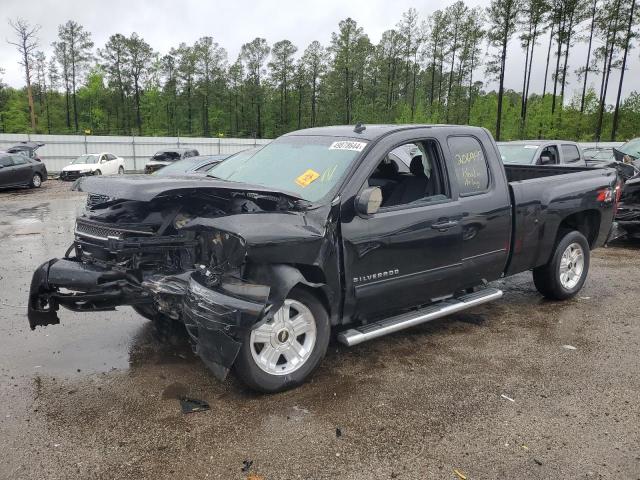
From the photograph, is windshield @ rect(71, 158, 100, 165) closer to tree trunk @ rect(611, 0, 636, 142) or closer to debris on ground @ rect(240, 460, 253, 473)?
debris on ground @ rect(240, 460, 253, 473)

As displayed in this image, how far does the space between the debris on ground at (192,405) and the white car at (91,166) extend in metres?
23.6

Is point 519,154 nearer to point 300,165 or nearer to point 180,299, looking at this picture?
point 300,165

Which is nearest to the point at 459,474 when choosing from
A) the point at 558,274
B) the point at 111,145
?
the point at 558,274

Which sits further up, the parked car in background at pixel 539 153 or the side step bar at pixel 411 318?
the parked car in background at pixel 539 153

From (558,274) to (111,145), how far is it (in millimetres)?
32185

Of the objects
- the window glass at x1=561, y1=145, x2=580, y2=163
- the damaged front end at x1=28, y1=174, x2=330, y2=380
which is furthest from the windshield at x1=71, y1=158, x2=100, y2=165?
the damaged front end at x1=28, y1=174, x2=330, y2=380

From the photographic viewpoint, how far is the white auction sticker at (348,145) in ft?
13.8

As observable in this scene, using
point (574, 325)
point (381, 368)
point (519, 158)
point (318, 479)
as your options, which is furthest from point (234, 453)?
point (519, 158)

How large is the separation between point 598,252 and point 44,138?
3073 cm

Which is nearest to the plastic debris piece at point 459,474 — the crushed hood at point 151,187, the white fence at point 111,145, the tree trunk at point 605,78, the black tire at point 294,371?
the black tire at point 294,371

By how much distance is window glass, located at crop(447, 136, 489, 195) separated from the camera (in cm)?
470

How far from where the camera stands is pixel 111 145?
3294 cm

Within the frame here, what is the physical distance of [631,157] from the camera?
12203 mm

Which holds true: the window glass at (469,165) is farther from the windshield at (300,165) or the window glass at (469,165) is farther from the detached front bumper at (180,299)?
the detached front bumper at (180,299)
